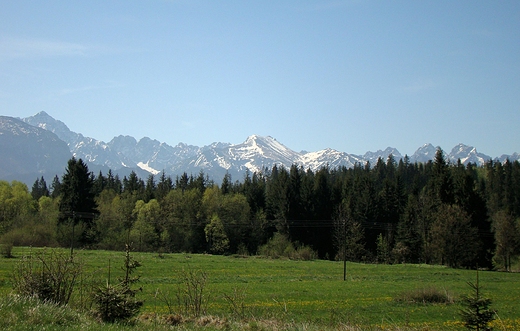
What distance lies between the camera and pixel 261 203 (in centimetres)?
9938

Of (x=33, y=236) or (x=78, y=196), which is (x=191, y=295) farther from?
(x=78, y=196)

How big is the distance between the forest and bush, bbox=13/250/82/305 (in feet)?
182

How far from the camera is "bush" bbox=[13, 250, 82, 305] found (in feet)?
42.7

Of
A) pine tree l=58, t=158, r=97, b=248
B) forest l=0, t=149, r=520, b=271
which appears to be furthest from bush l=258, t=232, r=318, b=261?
pine tree l=58, t=158, r=97, b=248

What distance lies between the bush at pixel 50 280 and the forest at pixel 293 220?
5559cm

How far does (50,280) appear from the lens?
13195mm

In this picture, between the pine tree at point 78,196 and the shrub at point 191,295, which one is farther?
the pine tree at point 78,196

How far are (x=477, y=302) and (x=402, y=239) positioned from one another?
7195 cm

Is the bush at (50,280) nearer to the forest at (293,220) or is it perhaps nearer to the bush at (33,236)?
the forest at (293,220)

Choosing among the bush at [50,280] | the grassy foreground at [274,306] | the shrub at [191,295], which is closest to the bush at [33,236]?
the grassy foreground at [274,306]

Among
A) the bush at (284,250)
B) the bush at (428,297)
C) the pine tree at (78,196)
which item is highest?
the pine tree at (78,196)

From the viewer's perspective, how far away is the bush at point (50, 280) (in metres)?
13.0

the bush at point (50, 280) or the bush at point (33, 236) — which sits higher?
the bush at point (50, 280)

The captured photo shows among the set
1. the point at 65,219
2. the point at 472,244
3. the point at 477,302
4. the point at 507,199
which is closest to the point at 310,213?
the point at 472,244
